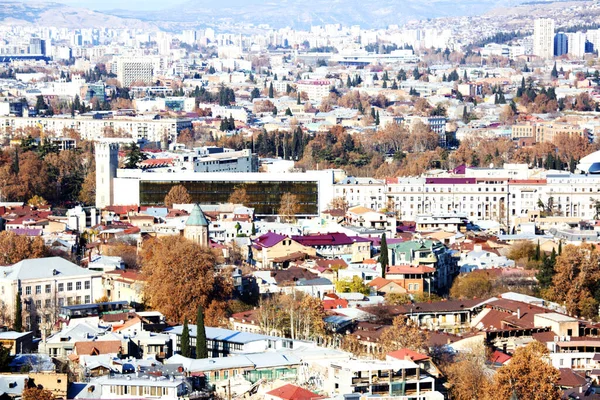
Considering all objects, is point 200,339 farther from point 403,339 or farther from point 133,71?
point 133,71

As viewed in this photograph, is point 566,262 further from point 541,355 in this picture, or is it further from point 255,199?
point 255,199

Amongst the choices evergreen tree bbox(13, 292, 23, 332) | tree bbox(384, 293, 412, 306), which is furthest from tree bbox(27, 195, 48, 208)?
evergreen tree bbox(13, 292, 23, 332)

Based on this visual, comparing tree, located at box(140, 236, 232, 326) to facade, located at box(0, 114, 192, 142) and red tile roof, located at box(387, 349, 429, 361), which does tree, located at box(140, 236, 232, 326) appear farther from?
facade, located at box(0, 114, 192, 142)

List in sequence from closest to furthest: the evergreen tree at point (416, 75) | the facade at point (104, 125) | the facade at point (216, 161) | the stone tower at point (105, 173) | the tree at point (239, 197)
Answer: the tree at point (239, 197)
the stone tower at point (105, 173)
the facade at point (216, 161)
the facade at point (104, 125)
the evergreen tree at point (416, 75)

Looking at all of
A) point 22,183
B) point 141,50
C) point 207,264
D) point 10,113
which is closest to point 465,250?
point 207,264

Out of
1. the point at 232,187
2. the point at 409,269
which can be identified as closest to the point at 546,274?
the point at 409,269

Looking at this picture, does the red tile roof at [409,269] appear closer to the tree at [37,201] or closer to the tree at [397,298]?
the tree at [397,298]

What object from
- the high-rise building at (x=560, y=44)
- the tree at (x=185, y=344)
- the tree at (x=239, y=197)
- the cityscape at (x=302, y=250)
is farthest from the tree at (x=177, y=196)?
the high-rise building at (x=560, y=44)
